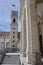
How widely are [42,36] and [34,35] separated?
6.03 meters

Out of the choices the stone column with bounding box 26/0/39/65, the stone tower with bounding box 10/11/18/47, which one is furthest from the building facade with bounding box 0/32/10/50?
the stone column with bounding box 26/0/39/65

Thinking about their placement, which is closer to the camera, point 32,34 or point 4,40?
point 32,34

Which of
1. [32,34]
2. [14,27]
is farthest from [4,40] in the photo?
[32,34]

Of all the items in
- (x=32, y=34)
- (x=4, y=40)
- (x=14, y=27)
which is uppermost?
(x=14, y=27)

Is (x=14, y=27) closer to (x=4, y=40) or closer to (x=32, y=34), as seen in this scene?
(x=4, y=40)

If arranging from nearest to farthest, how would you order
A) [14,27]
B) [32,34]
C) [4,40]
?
[32,34]
[14,27]
[4,40]

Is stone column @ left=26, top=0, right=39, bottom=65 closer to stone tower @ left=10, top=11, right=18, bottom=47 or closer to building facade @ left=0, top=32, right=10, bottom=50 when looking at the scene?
stone tower @ left=10, top=11, right=18, bottom=47

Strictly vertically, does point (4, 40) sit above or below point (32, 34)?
above

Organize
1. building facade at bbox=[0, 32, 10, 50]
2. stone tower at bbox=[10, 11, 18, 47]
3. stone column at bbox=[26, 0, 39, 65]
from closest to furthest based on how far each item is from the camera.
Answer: stone column at bbox=[26, 0, 39, 65] → stone tower at bbox=[10, 11, 18, 47] → building facade at bbox=[0, 32, 10, 50]

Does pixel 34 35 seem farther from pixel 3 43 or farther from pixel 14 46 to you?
pixel 3 43

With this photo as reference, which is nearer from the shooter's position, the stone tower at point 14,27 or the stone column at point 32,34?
the stone column at point 32,34

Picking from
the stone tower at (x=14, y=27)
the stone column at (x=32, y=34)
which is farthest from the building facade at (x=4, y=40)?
the stone column at (x=32, y=34)

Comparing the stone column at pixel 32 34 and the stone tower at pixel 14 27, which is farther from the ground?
the stone tower at pixel 14 27

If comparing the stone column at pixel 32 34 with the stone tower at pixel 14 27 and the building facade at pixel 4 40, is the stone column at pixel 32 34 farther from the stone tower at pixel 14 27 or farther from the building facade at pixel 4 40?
the building facade at pixel 4 40
